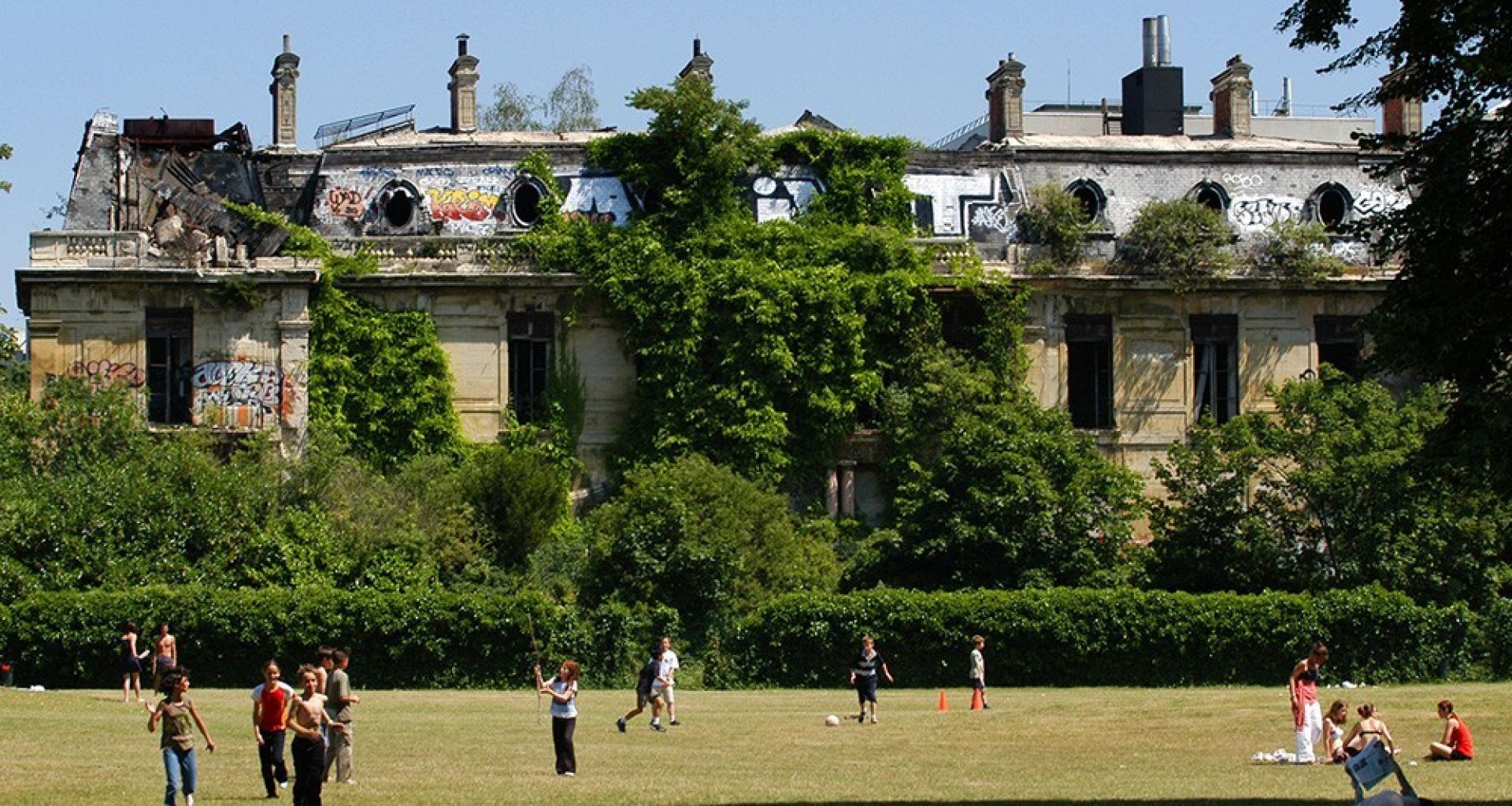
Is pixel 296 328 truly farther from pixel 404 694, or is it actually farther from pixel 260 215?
pixel 404 694

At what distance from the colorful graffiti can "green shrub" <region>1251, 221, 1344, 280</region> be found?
86.6 ft

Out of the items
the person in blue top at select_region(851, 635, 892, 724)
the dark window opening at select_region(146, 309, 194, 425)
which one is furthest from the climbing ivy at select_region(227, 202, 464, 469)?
the person in blue top at select_region(851, 635, 892, 724)

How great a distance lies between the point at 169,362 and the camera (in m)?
58.2

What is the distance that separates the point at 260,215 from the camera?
59.6m

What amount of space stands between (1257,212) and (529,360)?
18.2 m

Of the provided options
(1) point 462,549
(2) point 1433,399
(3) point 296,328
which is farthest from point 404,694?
(2) point 1433,399

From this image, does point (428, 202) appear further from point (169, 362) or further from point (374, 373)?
point (169, 362)

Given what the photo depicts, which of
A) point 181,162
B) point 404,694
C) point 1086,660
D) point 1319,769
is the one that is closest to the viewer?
point 1319,769

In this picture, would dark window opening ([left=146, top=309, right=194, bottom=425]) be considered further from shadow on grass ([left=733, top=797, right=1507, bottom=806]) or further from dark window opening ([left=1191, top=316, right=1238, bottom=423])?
shadow on grass ([left=733, top=797, right=1507, bottom=806])

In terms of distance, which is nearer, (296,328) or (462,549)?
(462,549)

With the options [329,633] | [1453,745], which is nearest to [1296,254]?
[329,633]

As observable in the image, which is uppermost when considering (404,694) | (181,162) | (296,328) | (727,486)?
(181,162)

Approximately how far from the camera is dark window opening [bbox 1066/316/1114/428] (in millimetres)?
61344

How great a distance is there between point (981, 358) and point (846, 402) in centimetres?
369
